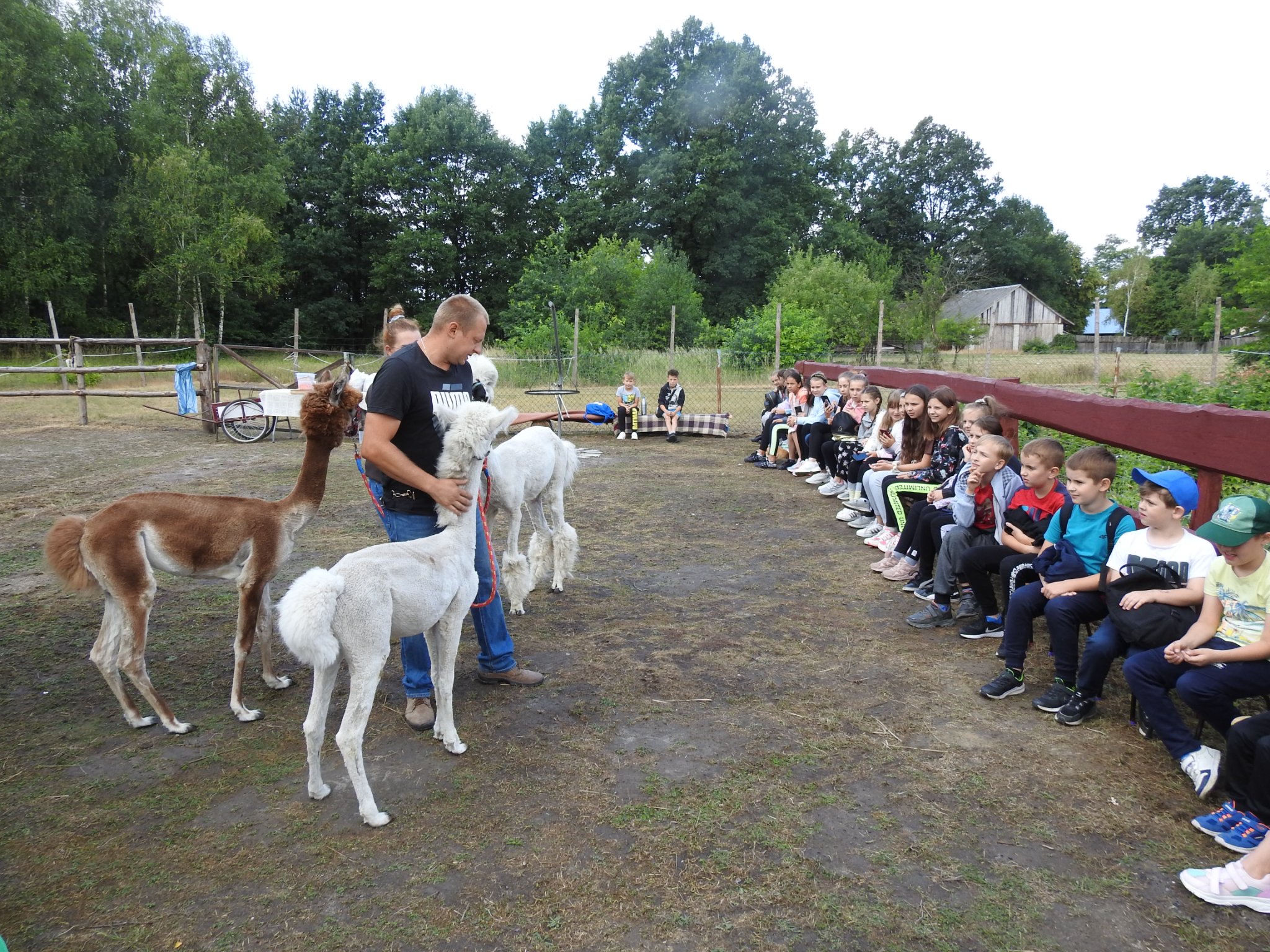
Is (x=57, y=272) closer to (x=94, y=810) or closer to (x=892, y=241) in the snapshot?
(x=94, y=810)

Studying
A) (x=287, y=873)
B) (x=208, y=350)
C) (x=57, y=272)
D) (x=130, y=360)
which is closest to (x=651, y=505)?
(x=287, y=873)

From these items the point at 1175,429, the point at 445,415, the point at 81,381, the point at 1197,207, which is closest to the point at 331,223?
the point at 81,381

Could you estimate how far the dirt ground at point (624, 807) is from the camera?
90.5 inches

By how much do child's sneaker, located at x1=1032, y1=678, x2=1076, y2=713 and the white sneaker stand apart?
2.03ft

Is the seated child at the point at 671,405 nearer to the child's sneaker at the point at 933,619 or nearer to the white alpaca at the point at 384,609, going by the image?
the child's sneaker at the point at 933,619

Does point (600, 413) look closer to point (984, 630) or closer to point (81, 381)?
point (984, 630)

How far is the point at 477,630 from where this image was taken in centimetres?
391

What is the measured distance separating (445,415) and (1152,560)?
3.16m

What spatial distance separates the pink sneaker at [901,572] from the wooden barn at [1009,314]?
54.2 m

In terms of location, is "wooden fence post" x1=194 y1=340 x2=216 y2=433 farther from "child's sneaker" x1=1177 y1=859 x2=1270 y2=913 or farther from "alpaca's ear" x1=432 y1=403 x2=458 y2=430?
"child's sneaker" x1=1177 y1=859 x2=1270 y2=913

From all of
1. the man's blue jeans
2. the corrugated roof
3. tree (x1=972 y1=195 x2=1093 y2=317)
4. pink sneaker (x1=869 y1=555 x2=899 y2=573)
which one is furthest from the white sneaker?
tree (x1=972 y1=195 x2=1093 y2=317)

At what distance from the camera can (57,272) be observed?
27.1 metres

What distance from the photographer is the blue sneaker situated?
8.64 ft

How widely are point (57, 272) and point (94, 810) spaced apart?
31843 mm
